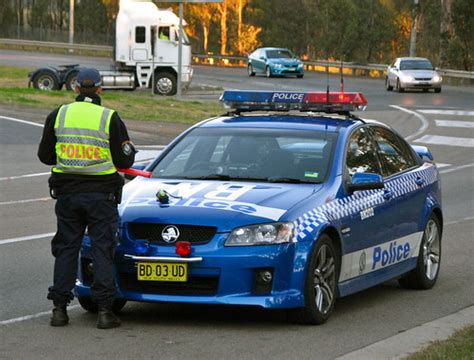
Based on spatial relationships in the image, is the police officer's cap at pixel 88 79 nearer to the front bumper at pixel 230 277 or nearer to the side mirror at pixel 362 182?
the front bumper at pixel 230 277

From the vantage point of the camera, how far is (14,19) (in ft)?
358

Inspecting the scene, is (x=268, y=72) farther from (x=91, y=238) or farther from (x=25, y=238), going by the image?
(x=91, y=238)

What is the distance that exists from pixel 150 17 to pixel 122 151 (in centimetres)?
3674

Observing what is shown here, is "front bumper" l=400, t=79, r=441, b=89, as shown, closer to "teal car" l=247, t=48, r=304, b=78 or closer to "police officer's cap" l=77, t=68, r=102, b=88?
"teal car" l=247, t=48, r=304, b=78

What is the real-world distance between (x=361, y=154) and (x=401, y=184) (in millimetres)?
557

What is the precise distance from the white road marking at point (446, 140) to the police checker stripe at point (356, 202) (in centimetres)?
1684

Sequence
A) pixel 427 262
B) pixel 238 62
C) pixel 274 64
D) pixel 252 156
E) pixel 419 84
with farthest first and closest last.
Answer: pixel 238 62 < pixel 274 64 < pixel 419 84 < pixel 427 262 < pixel 252 156

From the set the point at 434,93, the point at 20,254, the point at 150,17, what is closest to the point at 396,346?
the point at 20,254

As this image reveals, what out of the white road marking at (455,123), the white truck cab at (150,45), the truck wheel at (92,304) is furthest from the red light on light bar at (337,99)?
the white truck cab at (150,45)

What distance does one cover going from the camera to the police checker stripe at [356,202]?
8.60m

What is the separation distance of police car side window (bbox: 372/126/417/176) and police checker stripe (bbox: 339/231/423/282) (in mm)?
543

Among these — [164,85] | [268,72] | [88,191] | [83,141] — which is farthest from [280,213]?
[268,72]

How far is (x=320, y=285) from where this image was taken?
28.8ft

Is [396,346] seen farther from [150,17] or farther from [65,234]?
[150,17]
